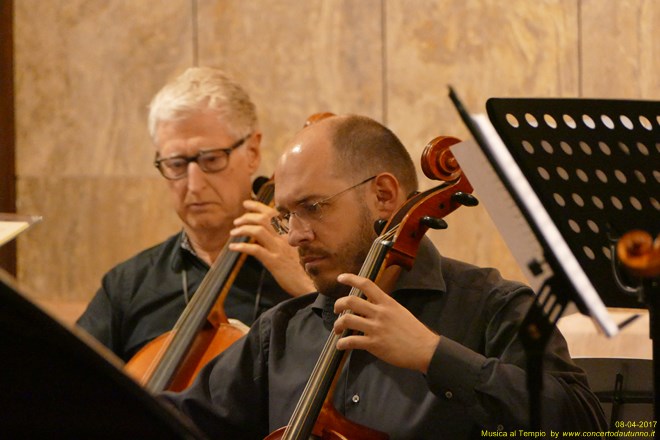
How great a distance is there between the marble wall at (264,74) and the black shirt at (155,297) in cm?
101

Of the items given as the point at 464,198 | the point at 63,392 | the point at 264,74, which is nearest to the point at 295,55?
the point at 264,74

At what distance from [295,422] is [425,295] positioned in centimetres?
40

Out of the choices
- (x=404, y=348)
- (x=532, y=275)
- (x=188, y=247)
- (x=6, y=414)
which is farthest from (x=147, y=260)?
(x=6, y=414)

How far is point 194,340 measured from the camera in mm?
2734

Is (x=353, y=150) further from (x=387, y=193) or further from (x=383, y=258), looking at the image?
(x=383, y=258)

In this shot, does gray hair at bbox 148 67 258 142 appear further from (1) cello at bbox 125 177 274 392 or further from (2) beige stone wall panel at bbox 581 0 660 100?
(2) beige stone wall panel at bbox 581 0 660 100

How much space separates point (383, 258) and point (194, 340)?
0.84m

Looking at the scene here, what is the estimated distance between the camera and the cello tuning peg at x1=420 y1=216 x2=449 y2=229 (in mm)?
2031

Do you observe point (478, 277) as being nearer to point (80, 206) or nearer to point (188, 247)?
point (188, 247)

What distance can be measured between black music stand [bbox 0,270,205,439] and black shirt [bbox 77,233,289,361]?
204 centimetres

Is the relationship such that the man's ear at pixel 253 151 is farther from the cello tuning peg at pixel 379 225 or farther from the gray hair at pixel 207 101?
the cello tuning peg at pixel 379 225

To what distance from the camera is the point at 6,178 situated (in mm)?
4562

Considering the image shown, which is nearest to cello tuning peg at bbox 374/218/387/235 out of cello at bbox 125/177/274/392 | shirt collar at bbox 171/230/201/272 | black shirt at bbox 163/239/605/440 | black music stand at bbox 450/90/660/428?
black shirt at bbox 163/239/605/440

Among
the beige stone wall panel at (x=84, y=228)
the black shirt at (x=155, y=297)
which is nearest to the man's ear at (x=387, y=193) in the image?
the black shirt at (x=155, y=297)
